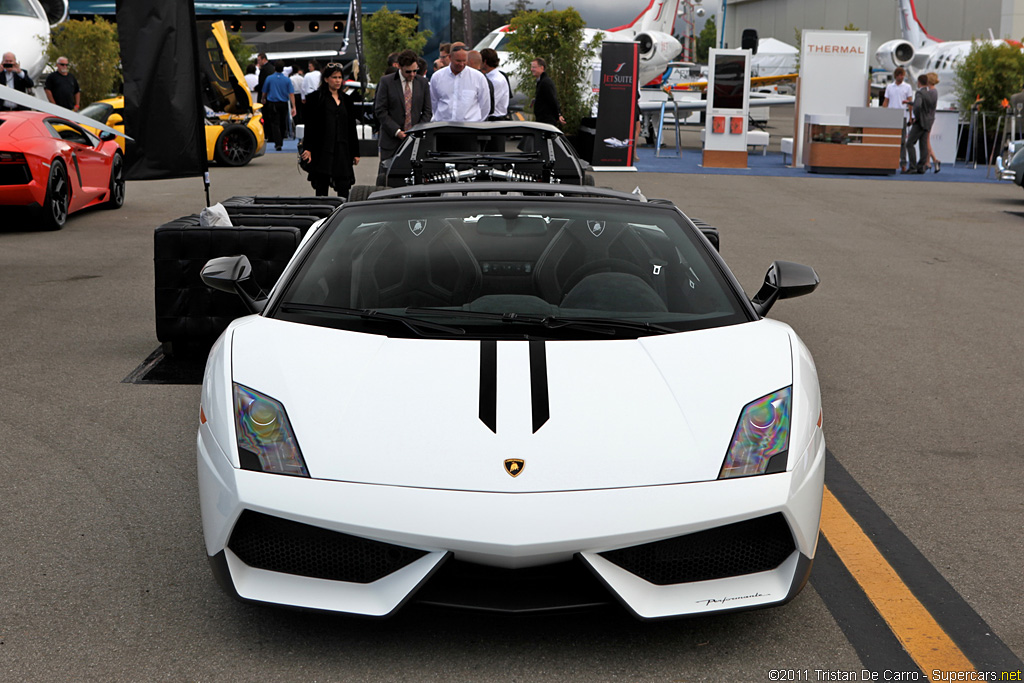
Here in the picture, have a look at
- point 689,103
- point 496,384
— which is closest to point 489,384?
point 496,384

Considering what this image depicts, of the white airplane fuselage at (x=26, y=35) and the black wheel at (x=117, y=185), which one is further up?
the white airplane fuselage at (x=26, y=35)

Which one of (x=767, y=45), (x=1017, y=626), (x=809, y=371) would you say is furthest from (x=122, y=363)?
(x=767, y=45)

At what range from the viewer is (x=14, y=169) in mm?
11914

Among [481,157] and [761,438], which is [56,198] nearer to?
[481,157]

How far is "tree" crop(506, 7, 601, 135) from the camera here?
2392 centimetres

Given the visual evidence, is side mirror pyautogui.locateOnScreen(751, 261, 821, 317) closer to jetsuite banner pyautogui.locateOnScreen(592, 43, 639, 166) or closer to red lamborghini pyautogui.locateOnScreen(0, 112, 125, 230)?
red lamborghini pyautogui.locateOnScreen(0, 112, 125, 230)

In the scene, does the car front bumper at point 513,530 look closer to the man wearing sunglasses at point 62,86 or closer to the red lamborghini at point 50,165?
the red lamborghini at point 50,165

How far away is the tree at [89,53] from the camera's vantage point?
2747cm

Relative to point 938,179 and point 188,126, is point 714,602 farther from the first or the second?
point 938,179

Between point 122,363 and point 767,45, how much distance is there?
241ft

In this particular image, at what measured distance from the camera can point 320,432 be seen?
310 centimetres

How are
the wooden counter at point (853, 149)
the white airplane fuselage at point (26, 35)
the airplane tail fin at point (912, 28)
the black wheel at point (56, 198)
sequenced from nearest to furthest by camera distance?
the black wheel at point (56, 198), the white airplane fuselage at point (26, 35), the wooden counter at point (853, 149), the airplane tail fin at point (912, 28)

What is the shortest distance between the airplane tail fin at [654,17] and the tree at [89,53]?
1769 centimetres

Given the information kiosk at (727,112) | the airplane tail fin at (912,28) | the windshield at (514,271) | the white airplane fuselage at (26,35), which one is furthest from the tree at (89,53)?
the airplane tail fin at (912,28)
